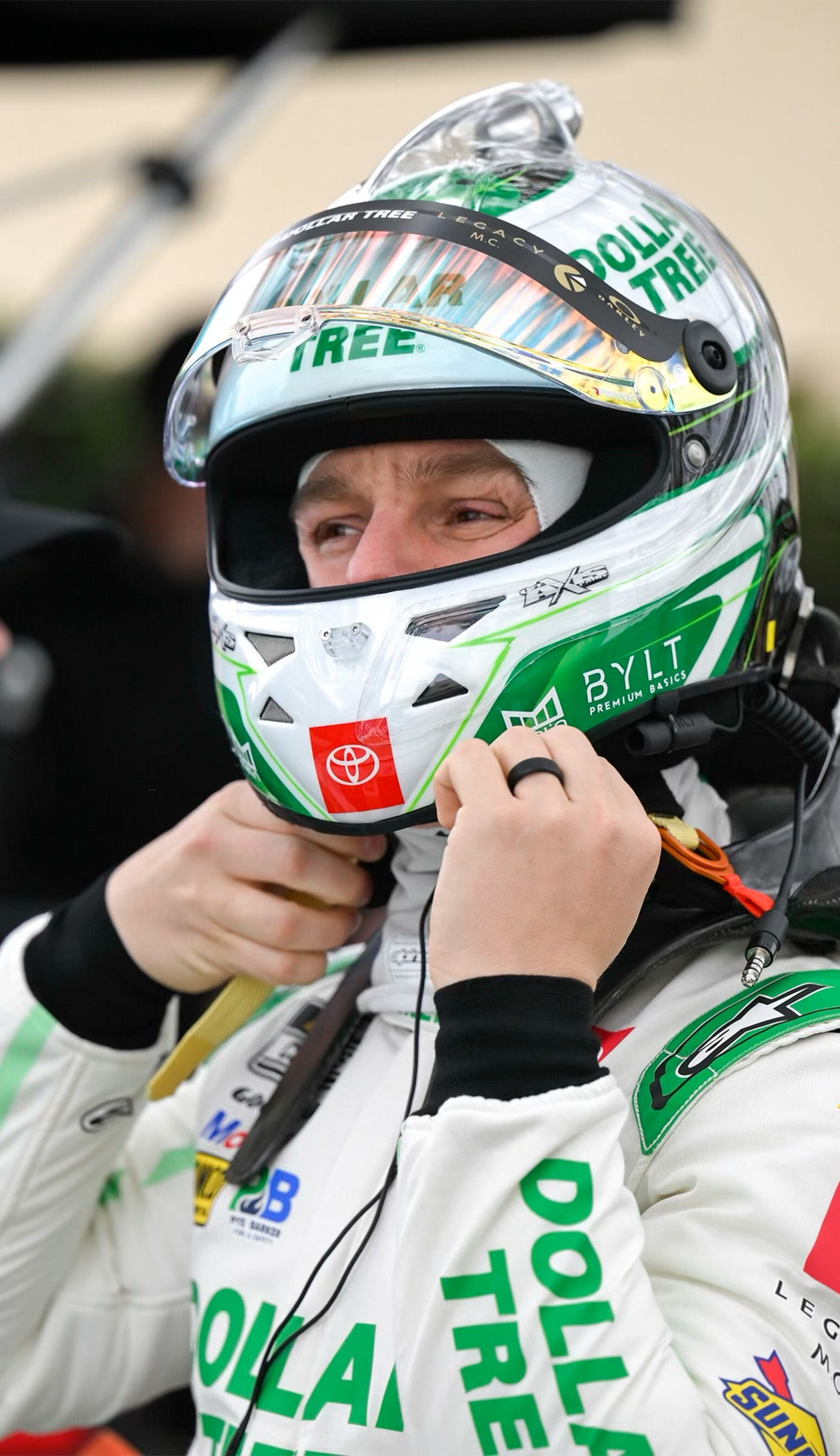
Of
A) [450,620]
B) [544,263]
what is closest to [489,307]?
[544,263]

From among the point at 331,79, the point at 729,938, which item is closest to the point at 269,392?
the point at 729,938

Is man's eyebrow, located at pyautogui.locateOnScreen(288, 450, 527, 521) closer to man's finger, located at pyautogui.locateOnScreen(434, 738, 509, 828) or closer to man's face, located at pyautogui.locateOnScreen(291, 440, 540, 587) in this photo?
man's face, located at pyautogui.locateOnScreen(291, 440, 540, 587)

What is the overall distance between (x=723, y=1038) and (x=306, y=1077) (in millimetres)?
485

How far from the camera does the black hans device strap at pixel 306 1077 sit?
4.78 feet

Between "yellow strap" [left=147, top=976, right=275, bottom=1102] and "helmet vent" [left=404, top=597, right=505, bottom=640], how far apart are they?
533 mm

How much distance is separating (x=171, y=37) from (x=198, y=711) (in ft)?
6.57

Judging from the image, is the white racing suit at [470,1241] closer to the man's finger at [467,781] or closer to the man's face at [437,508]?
the man's finger at [467,781]

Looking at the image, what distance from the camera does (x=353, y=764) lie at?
1323 mm

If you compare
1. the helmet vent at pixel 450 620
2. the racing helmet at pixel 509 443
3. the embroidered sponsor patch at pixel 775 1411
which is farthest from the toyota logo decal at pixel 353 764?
the embroidered sponsor patch at pixel 775 1411

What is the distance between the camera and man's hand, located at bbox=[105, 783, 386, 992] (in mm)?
1517

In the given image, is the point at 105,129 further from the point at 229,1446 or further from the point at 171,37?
the point at 229,1446

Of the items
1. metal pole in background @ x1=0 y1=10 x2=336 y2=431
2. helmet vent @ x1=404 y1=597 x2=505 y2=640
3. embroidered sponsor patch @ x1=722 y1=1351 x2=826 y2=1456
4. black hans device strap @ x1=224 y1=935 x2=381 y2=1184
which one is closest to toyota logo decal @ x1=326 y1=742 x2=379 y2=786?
helmet vent @ x1=404 y1=597 x2=505 y2=640

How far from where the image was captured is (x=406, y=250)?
1366 millimetres

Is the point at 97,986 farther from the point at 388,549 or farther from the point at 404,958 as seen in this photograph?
the point at 388,549
